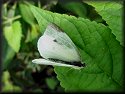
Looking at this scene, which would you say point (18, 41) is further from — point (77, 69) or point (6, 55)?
point (77, 69)

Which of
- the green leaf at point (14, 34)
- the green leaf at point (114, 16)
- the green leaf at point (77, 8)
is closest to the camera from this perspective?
the green leaf at point (114, 16)

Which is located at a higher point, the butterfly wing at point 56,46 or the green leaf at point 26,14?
the butterfly wing at point 56,46

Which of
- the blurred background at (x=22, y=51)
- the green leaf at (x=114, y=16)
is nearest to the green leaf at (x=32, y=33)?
the blurred background at (x=22, y=51)

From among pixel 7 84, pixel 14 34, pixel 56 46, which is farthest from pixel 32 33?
pixel 56 46

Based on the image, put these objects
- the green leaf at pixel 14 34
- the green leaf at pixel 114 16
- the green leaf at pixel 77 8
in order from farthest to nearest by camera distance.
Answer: the green leaf at pixel 14 34 → the green leaf at pixel 77 8 → the green leaf at pixel 114 16

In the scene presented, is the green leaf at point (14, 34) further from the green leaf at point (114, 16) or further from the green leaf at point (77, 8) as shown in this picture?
the green leaf at point (114, 16)

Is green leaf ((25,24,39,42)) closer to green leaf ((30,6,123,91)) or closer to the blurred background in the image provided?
the blurred background

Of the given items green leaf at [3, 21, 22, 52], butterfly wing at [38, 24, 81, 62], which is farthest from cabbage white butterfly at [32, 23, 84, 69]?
green leaf at [3, 21, 22, 52]
